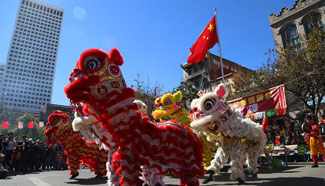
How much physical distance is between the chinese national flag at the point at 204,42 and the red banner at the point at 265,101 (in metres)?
2.21

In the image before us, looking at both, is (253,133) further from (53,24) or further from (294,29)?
(53,24)

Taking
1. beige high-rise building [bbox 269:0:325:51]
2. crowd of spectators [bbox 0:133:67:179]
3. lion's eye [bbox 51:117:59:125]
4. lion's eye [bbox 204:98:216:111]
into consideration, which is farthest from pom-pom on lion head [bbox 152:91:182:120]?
beige high-rise building [bbox 269:0:325:51]

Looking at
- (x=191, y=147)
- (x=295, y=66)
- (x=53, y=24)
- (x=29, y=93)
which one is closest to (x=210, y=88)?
(x=295, y=66)

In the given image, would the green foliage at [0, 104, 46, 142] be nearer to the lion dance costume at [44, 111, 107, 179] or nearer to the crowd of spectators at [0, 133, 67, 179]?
the crowd of spectators at [0, 133, 67, 179]

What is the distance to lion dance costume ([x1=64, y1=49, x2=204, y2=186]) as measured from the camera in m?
2.52

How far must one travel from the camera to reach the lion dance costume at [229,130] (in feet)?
12.4

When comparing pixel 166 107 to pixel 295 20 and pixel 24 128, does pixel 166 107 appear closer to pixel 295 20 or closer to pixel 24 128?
pixel 295 20

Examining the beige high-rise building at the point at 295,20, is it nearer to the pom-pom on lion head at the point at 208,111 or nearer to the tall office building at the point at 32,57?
the pom-pom on lion head at the point at 208,111

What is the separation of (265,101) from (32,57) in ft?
351

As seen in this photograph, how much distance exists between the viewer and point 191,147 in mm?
2979

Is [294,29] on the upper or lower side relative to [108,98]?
upper

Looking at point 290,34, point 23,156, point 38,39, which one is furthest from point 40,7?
point 23,156

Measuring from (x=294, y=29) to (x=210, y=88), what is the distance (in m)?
11.5

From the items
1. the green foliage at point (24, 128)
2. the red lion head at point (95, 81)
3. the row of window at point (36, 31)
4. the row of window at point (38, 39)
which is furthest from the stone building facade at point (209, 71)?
the row of window at point (36, 31)
